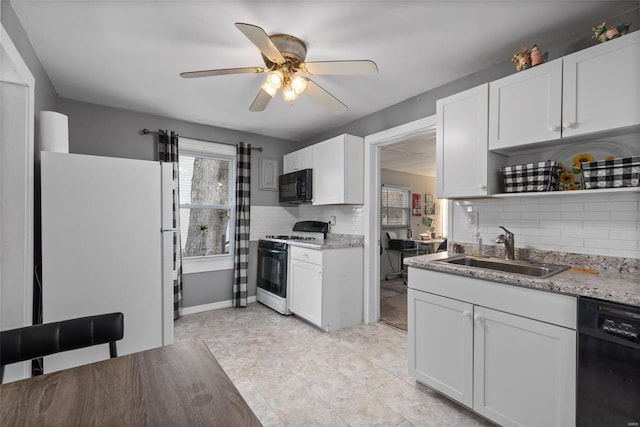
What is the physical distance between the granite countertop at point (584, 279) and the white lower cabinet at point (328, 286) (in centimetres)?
129

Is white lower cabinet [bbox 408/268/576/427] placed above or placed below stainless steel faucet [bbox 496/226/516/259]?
below

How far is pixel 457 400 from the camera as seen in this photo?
1.81 metres

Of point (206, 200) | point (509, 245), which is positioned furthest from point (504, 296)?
point (206, 200)

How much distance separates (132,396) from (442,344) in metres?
1.73

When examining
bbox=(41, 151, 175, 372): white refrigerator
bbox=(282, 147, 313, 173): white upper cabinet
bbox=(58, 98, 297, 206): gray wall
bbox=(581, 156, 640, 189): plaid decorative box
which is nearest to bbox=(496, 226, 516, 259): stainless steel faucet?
bbox=(581, 156, 640, 189): plaid decorative box

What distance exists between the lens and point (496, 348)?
5.32 ft

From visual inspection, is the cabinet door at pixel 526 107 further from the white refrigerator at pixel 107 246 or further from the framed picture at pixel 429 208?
the framed picture at pixel 429 208

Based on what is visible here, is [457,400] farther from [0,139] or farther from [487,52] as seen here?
[0,139]

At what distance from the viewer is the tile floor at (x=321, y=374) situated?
5.94ft

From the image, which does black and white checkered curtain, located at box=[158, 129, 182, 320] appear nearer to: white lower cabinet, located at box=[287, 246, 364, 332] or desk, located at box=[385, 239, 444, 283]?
white lower cabinet, located at box=[287, 246, 364, 332]

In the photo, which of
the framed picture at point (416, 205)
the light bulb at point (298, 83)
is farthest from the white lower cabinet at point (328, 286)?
the framed picture at point (416, 205)

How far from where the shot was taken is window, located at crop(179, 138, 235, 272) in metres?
3.75

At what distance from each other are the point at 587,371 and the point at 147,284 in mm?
2636

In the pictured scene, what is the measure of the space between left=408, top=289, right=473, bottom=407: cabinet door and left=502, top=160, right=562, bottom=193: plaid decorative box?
875mm
